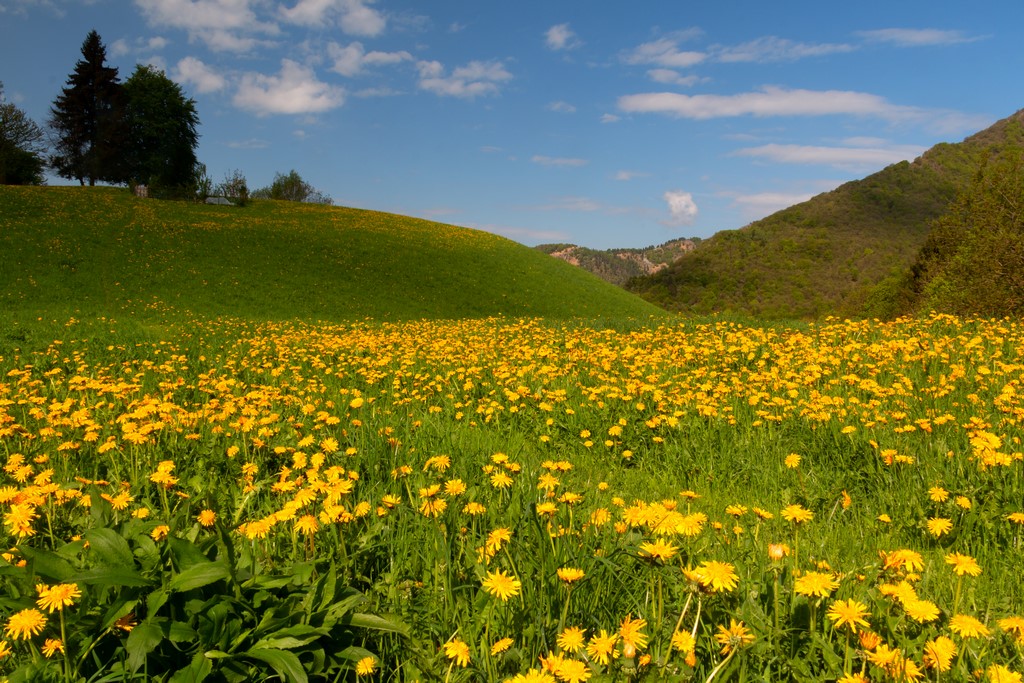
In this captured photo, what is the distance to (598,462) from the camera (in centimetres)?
480

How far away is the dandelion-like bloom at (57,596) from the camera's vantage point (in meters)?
1.61

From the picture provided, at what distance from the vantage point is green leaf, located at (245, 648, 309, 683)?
1.58 m

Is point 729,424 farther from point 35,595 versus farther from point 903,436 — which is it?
point 35,595

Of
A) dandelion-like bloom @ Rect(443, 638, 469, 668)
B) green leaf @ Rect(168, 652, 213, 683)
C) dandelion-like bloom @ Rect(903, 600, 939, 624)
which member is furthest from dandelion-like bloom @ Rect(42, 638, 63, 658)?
dandelion-like bloom @ Rect(903, 600, 939, 624)

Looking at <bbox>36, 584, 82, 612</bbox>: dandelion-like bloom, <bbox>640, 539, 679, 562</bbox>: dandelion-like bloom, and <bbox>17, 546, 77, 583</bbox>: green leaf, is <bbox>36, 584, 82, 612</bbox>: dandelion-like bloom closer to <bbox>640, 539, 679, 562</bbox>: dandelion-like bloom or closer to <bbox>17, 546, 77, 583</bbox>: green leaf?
<bbox>17, 546, 77, 583</bbox>: green leaf

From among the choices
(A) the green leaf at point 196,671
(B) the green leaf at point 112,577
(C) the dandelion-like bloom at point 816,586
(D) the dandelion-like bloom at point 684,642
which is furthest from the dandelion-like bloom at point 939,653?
(B) the green leaf at point 112,577

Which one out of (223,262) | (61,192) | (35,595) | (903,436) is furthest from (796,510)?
(61,192)

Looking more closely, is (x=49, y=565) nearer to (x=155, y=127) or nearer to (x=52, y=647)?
(x=52, y=647)

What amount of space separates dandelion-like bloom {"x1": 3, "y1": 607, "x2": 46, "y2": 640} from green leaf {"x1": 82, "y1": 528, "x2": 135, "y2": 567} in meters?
0.20

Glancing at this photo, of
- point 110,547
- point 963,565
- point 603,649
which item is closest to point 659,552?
point 603,649

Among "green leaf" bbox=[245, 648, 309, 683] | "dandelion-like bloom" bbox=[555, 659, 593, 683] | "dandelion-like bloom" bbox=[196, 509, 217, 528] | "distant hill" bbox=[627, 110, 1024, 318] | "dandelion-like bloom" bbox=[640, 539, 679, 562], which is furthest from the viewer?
"distant hill" bbox=[627, 110, 1024, 318]

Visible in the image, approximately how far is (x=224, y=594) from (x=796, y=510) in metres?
2.04

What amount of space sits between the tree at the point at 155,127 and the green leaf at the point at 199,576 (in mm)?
61711

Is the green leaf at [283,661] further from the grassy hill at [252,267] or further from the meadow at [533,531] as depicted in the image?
the grassy hill at [252,267]
